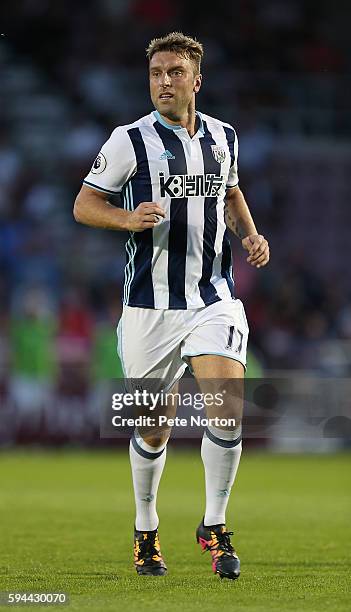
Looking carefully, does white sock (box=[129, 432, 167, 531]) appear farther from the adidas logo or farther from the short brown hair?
the short brown hair

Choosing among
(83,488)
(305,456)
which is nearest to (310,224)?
(305,456)

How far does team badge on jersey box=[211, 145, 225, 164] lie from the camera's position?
19.1 feet

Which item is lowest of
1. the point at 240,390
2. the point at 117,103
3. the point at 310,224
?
the point at 240,390

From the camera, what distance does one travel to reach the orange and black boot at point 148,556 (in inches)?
222

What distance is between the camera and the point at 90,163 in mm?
16812

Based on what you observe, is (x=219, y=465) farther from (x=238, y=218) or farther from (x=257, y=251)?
(x=238, y=218)

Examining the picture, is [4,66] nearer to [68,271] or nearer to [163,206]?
[68,271]

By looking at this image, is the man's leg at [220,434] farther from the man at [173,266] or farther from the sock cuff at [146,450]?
the sock cuff at [146,450]

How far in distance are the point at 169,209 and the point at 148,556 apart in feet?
4.98

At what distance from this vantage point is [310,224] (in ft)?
57.6

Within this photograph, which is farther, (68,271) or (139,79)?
(139,79)

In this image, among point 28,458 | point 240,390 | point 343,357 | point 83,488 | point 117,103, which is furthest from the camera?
point 117,103

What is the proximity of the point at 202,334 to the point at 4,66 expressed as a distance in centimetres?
1305

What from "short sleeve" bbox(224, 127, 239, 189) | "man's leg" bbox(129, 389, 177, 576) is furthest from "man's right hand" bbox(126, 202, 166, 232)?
"man's leg" bbox(129, 389, 177, 576)
